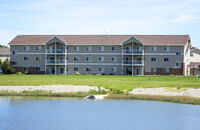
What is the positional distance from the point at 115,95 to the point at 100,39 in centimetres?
4799

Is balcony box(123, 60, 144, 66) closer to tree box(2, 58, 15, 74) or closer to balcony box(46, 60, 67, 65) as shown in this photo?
balcony box(46, 60, 67, 65)

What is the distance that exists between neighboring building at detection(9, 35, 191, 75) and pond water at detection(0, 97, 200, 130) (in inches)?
1805

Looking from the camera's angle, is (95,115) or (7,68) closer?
(95,115)

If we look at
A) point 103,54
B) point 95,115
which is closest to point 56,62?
point 103,54

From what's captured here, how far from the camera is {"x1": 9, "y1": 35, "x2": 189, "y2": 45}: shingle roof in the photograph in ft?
262

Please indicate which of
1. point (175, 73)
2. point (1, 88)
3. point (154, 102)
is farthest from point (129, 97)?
point (175, 73)

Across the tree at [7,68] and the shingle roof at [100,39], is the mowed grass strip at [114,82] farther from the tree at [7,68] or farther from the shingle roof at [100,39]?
the shingle roof at [100,39]

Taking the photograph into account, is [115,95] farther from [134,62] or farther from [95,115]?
[134,62]

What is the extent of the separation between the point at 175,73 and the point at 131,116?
172 ft

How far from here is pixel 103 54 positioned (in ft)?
269

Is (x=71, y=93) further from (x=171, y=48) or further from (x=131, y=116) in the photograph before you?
(x=171, y=48)

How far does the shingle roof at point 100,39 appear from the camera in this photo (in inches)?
3150

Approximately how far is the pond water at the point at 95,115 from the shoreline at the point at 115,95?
1649 mm

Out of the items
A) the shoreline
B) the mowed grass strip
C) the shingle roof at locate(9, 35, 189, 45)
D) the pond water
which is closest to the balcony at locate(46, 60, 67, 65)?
the shingle roof at locate(9, 35, 189, 45)
